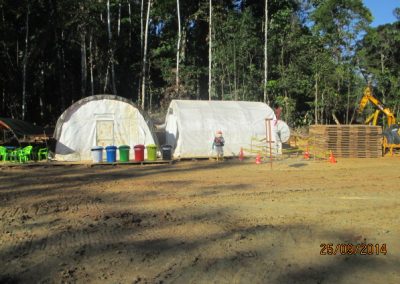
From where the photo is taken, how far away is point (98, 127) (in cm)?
2341

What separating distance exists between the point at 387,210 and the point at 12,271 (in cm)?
750

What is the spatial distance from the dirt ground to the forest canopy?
23.4m

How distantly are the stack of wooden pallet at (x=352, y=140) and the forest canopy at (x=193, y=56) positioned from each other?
41.5ft

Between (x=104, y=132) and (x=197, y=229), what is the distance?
1598 cm

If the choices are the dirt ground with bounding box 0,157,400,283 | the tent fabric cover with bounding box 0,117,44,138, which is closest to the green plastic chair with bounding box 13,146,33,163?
the tent fabric cover with bounding box 0,117,44,138

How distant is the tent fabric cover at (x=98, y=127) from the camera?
2280cm

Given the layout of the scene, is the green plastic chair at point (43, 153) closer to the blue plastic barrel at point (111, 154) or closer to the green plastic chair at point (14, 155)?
the green plastic chair at point (14, 155)

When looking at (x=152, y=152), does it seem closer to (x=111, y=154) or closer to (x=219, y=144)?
(x=111, y=154)

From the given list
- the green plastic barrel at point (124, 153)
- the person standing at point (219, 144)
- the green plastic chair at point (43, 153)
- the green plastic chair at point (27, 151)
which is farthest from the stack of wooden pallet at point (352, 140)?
the green plastic chair at point (27, 151)

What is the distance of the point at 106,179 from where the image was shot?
51.8 feet

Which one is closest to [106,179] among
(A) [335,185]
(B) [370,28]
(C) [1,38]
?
(A) [335,185]

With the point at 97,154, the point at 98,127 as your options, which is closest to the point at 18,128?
the point at 98,127

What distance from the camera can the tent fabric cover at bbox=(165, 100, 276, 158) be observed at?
78.6ft

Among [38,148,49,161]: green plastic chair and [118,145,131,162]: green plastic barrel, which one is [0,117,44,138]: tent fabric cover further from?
[118,145,131,162]: green plastic barrel
